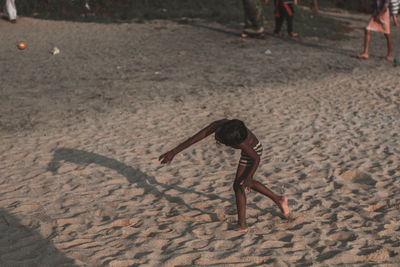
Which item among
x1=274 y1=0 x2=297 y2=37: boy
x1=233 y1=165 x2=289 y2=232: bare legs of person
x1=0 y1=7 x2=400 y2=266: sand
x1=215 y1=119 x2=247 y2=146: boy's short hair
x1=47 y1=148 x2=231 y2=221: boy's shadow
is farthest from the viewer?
x1=274 y1=0 x2=297 y2=37: boy

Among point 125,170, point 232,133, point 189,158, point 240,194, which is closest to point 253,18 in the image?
point 189,158

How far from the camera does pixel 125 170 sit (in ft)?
17.4

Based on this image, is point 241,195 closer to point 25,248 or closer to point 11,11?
point 25,248

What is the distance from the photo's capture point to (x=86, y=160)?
18.2 feet

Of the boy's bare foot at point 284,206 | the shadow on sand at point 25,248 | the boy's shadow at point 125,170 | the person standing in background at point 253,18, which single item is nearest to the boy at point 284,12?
the person standing in background at point 253,18

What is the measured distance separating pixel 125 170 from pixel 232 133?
2272 millimetres

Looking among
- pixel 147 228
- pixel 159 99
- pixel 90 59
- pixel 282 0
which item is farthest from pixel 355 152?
pixel 282 0

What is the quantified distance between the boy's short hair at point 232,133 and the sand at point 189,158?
2.81ft

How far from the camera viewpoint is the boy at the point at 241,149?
340 cm

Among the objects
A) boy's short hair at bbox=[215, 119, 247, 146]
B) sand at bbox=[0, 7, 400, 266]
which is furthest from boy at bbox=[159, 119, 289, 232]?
sand at bbox=[0, 7, 400, 266]

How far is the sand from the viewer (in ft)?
11.9

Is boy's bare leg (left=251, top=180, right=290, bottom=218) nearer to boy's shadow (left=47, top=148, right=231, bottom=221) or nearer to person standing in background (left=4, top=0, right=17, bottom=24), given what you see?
boy's shadow (left=47, top=148, right=231, bottom=221)

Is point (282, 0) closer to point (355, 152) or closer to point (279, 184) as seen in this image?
point (355, 152)

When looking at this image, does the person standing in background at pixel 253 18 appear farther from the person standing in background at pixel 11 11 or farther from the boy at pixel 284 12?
the person standing in background at pixel 11 11
